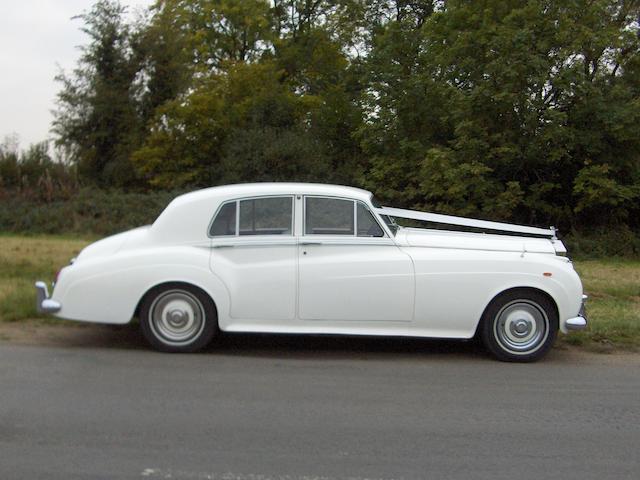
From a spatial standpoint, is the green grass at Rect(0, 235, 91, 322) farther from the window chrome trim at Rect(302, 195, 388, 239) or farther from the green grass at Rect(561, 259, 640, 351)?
the green grass at Rect(561, 259, 640, 351)

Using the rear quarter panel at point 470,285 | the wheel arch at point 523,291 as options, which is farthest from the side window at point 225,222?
the wheel arch at point 523,291

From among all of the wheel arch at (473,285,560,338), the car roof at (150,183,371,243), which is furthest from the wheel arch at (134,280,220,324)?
the wheel arch at (473,285,560,338)

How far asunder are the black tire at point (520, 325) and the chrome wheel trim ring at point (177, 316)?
2.72m

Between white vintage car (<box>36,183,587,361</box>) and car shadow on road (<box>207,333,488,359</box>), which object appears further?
car shadow on road (<box>207,333,488,359</box>)

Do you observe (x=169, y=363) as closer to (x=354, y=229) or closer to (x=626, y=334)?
(x=354, y=229)

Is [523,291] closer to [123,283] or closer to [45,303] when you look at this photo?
[123,283]

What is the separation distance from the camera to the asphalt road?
187 inches

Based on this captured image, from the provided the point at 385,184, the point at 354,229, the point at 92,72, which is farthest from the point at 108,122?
the point at 354,229

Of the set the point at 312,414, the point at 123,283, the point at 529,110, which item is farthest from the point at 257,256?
the point at 529,110

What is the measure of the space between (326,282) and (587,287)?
631 cm

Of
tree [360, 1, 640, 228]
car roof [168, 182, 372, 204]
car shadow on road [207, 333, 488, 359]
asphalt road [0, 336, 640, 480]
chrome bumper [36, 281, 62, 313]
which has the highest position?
tree [360, 1, 640, 228]

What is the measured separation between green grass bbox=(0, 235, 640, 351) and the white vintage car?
1171 mm

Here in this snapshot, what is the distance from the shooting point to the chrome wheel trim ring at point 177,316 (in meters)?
7.49

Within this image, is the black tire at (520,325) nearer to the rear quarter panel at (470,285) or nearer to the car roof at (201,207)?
the rear quarter panel at (470,285)
